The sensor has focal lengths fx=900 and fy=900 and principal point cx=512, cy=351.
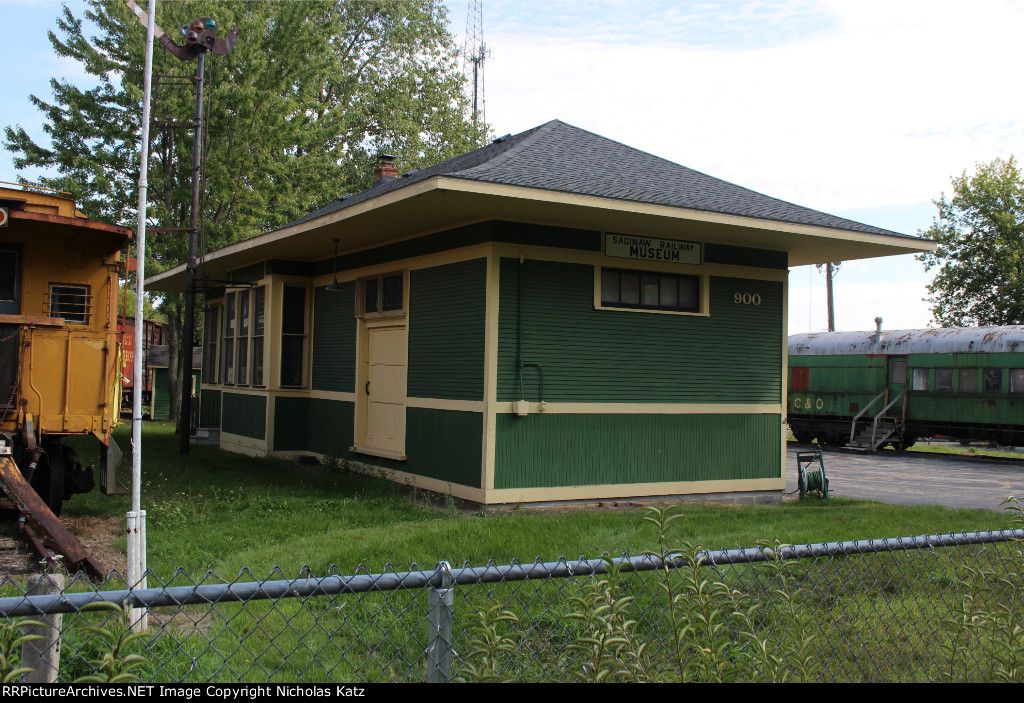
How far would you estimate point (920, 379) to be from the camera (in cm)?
2448

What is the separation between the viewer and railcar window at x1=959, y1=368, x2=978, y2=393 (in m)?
23.2

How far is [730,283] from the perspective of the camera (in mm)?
12500

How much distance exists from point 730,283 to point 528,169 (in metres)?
3.51

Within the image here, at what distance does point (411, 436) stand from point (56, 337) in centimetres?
486

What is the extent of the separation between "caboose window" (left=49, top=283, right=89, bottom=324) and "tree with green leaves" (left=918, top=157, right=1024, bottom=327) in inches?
1460

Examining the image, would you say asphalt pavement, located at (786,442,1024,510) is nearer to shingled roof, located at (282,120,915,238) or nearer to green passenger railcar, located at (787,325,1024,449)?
green passenger railcar, located at (787,325,1024,449)

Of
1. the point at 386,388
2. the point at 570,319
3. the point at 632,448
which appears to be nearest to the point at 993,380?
the point at 632,448

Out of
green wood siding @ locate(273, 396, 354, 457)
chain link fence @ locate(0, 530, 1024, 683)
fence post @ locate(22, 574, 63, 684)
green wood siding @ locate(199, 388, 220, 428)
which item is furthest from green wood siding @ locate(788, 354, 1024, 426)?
fence post @ locate(22, 574, 63, 684)

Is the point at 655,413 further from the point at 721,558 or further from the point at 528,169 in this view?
the point at 721,558

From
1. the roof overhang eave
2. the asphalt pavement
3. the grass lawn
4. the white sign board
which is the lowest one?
the asphalt pavement

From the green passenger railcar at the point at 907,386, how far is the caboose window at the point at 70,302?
20.8m

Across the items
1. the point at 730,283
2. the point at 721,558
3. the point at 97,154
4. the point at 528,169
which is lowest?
the point at 721,558

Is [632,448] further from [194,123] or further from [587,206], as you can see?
[194,123]

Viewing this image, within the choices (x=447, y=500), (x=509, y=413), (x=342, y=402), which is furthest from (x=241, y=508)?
(x=342, y=402)
